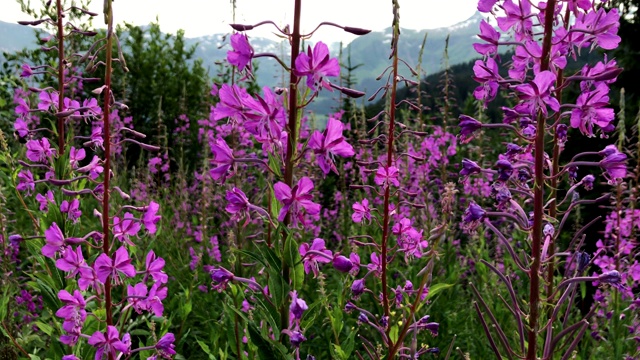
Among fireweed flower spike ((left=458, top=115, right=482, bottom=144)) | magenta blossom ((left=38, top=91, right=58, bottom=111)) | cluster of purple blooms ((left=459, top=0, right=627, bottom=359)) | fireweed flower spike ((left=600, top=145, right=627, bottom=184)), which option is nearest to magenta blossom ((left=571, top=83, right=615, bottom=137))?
cluster of purple blooms ((left=459, top=0, right=627, bottom=359))

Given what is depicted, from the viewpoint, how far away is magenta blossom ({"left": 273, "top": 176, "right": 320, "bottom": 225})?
167cm

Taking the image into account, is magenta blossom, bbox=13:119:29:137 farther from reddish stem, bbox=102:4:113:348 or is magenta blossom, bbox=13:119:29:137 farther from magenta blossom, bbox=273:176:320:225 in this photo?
magenta blossom, bbox=273:176:320:225

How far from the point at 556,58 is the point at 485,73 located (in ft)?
0.76

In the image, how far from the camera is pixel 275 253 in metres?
1.75

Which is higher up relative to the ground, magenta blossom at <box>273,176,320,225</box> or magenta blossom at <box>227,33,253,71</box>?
magenta blossom at <box>227,33,253,71</box>

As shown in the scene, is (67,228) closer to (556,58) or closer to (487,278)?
(556,58)

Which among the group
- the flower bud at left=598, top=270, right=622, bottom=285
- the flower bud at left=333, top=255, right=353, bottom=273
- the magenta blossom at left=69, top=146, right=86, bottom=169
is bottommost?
the flower bud at left=598, top=270, right=622, bottom=285

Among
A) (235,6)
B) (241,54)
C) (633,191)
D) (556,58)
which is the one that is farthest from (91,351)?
(633,191)

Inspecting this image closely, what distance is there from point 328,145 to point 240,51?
0.42m

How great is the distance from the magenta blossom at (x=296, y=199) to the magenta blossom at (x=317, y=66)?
0.32 m

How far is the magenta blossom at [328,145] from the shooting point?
1737 mm

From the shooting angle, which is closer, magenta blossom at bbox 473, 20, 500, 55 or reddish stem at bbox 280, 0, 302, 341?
reddish stem at bbox 280, 0, 302, 341

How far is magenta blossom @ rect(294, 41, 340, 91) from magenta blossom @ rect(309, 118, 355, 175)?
5.8 inches

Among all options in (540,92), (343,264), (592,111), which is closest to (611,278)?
(592,111)
